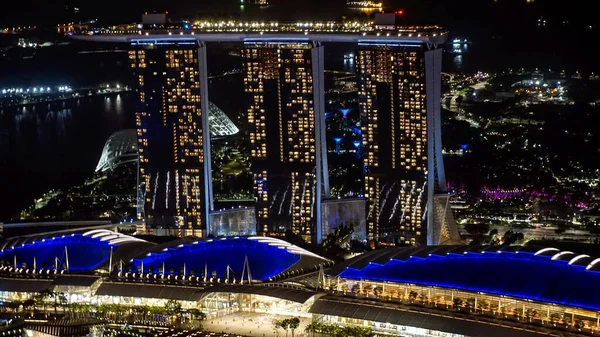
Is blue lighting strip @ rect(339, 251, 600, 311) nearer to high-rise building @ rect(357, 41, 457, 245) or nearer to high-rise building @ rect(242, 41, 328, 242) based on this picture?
high-rise building @ rect(357, 41, 457, 245)

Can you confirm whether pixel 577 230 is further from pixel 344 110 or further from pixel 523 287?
pixel 344 110

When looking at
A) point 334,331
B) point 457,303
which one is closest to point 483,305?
point 457,303

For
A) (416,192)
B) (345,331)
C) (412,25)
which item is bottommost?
(345,331)

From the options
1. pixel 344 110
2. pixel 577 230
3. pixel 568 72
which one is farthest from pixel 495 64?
pixel 577 230

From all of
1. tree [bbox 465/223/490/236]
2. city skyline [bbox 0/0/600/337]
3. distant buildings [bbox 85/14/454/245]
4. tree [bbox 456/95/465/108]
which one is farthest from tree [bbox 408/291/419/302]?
tree [bbox 456/95/465/108]

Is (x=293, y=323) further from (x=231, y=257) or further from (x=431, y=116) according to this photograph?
(x=431, y=116)
